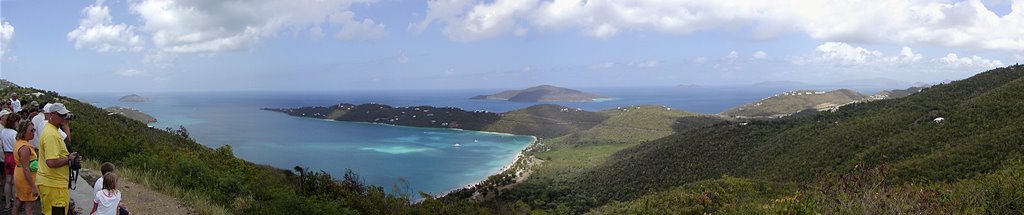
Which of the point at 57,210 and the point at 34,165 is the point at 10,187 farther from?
the point at 57,210

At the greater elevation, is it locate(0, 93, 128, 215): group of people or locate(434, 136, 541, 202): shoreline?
locate(0, 93, 128, 215): group of people

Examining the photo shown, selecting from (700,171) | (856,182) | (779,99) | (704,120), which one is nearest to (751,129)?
(700,171)

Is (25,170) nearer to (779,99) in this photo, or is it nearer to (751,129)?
(751,129)

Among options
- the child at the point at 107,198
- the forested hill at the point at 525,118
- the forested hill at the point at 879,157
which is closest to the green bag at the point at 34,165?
the child at the point at 107,198

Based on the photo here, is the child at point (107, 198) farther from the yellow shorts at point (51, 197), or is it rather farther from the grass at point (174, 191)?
the grass at point (174, 191)

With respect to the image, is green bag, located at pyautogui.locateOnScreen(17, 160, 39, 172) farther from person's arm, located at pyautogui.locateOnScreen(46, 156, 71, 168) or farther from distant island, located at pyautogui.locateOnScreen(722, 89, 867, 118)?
distant island, located at pyautogui.locateOnScreen(722, 89, 867, 118)

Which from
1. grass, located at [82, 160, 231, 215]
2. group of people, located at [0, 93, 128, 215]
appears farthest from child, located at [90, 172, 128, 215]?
grass, located at [82, 160, 231, 215]

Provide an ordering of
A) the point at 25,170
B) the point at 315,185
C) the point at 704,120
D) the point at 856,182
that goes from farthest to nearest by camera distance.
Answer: the point at 704,120, the point at 315,185, the point at 856,182, the point at 25,170

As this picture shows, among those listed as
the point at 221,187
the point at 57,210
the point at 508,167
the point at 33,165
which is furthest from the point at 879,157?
the point at 508,167
